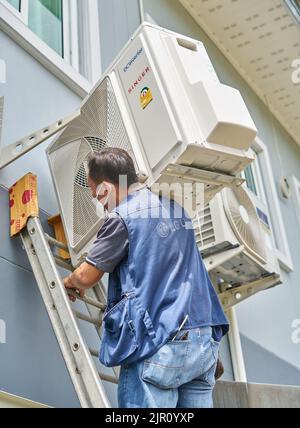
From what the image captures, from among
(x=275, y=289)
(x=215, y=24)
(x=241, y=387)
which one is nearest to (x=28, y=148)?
(x=241, y=387)

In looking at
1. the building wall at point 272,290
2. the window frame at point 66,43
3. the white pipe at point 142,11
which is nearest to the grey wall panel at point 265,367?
the building wall at point 272,290

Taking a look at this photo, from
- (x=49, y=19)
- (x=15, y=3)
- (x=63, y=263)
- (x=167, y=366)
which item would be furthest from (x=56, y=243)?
(x=49, y=19)

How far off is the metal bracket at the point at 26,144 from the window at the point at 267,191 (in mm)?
3277

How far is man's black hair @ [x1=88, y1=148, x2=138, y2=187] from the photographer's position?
7.91 feet

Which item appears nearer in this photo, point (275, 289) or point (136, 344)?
point (136, 344)

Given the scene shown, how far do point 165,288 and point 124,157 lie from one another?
61cm

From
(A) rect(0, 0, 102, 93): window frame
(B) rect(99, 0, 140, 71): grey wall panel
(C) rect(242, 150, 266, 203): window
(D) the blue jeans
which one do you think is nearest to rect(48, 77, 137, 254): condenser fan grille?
(A) rect(0, 0, 102, 93): window frame

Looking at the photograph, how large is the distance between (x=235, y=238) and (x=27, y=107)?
1342mm

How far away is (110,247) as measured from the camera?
2.19 m

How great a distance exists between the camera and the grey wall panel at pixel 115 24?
425cm

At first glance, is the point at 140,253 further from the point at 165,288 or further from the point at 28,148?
the point at 28,148

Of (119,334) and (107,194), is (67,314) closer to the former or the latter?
(119,334)

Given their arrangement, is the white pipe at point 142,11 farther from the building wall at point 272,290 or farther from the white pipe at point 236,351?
the white pipe at point 236,351

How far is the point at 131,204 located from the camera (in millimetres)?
2283
